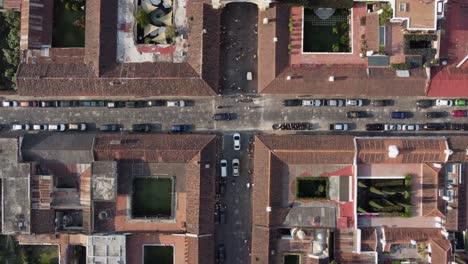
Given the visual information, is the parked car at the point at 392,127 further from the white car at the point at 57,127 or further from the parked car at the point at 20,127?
the parked car at the point at 20,127

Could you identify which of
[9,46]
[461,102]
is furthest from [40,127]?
[461,102]

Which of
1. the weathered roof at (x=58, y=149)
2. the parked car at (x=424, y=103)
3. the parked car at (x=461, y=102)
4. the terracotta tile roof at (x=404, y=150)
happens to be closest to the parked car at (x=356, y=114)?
the terracotta tile roof at (x=404, y=150)

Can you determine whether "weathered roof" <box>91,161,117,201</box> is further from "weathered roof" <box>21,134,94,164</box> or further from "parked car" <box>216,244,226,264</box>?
"parked car" <box>216,244,226,264</box>

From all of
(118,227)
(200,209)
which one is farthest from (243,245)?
(118,227)

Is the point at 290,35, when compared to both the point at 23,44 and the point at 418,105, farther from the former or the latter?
the point at 23,44

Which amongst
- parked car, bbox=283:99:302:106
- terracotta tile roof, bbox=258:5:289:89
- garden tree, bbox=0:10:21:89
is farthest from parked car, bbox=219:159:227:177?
garden tree, bbox=0:10:21:89

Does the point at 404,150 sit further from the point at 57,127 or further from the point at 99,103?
the point at 57,127
